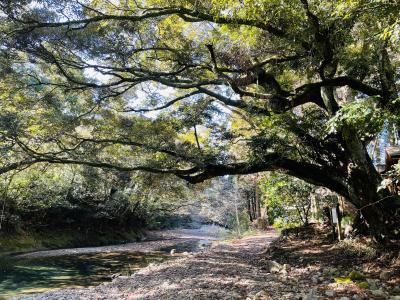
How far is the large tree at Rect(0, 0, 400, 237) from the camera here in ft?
22.5

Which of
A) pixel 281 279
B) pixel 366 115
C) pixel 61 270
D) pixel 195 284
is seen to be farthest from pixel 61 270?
pixel 366 115

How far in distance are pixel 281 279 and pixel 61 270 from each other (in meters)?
8.80

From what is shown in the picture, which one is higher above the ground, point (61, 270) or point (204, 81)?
point (204, 81)

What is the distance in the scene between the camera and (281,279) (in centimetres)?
689

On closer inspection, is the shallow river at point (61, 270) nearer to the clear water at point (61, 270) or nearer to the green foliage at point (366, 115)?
the clear water at point (61, 270)

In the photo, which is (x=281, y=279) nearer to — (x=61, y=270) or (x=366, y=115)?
(x=366, y=115)

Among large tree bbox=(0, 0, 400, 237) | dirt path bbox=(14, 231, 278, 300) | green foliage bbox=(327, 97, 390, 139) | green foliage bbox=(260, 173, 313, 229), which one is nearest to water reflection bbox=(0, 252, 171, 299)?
dirt path bbox=(14, 231, 278, 300)

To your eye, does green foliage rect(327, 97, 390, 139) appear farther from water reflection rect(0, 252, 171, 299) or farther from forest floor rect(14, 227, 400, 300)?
water reflection rect(0, 252, 171, 299)

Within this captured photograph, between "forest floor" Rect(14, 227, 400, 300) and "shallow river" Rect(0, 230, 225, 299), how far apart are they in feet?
5.02

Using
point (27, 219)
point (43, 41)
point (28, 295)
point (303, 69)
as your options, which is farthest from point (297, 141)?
point (27, 219)

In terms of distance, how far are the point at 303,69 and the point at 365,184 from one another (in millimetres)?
3112

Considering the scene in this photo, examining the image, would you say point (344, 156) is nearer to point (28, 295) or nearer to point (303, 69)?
point (303, 69)

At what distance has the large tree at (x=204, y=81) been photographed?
6.85 m

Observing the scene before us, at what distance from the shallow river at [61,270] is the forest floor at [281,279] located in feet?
5.02
